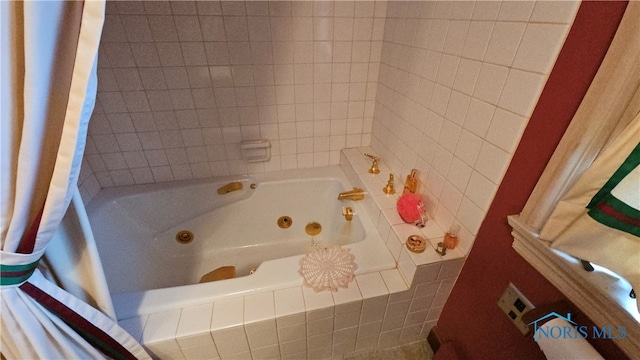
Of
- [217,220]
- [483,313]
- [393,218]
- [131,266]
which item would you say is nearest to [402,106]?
[393,218]

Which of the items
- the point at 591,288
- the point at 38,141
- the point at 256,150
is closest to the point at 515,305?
the point at 591,288

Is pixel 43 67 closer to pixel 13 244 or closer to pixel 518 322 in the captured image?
pixel 13 244

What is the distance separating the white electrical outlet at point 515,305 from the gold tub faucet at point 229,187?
133cm

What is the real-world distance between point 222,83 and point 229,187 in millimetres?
583

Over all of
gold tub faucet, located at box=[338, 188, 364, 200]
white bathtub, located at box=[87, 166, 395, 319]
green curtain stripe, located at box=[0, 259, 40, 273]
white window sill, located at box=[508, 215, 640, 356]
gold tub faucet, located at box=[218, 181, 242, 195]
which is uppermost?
green curtain stripe, located at box=[0, 259, 40, 273]

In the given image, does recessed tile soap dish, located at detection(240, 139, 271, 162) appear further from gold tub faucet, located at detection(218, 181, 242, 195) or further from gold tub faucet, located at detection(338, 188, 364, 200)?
gold tub faucet, located at detection(338, 188, 364, 200)

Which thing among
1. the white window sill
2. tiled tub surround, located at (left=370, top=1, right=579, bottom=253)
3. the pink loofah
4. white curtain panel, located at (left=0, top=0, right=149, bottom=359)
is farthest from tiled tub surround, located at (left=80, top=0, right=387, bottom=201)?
the white window sill

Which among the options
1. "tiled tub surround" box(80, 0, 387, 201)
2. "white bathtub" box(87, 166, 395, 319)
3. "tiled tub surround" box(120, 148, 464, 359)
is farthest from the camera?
"white bathtub" box(87, 166, 395, 319)

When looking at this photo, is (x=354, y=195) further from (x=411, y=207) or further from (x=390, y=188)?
(x=411, y=207)

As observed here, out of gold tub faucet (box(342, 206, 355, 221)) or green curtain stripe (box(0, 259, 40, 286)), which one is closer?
green curtain stripe (box(0, 259, 40, 286))

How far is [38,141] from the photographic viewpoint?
1.54 feet

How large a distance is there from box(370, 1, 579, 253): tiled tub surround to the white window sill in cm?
19

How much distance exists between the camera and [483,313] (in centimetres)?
88

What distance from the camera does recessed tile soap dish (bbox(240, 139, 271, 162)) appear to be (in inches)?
58.4
